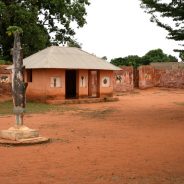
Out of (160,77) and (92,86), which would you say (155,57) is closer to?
(160,77)

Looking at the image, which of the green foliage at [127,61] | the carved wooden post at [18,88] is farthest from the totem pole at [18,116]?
the green foliage at [127,61]

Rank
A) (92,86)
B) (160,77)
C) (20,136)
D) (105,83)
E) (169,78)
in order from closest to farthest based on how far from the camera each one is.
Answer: (20,136), (105,83), (92,86), (169,78), (160,77)

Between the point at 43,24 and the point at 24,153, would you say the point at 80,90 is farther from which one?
the point at 24,153

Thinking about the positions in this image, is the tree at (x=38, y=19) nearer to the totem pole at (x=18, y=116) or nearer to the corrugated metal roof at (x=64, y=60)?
the corrugated metal roof at (x=64, y=60)

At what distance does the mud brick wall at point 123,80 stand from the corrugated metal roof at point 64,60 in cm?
857

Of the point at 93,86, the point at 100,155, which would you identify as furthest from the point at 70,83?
the point at 100,155

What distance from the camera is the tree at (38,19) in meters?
32.1

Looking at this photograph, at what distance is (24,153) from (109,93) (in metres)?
20.5

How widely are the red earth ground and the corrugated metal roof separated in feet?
32.9

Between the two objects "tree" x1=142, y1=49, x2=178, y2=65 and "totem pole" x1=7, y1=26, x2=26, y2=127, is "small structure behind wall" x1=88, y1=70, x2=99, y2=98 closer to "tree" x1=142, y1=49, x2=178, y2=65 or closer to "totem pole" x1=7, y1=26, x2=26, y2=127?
"totem pole" x1=7, y1=26, x2=26, y2=127

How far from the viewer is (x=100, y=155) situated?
984 centimetres

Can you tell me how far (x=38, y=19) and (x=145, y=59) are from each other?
29.7 m

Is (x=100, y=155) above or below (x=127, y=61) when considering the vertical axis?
below

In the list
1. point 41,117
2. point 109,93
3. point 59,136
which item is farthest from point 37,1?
point 59,136
